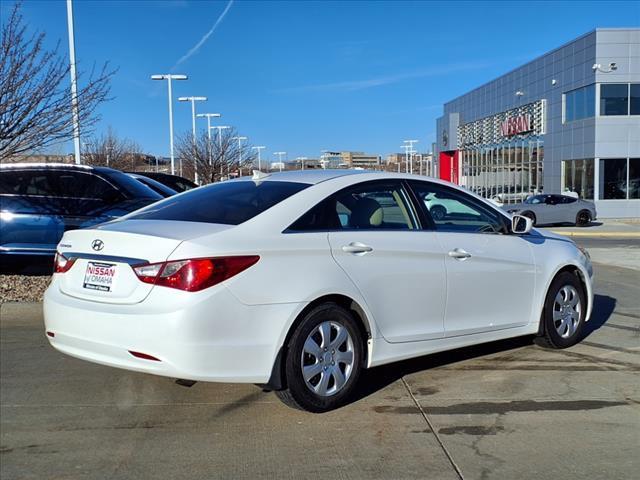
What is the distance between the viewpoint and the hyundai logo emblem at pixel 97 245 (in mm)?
4105

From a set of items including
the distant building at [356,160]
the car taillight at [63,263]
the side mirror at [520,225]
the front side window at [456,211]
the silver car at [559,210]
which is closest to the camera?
the car taillight at [63,263]

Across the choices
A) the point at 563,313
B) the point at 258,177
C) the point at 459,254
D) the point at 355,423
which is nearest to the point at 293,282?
the point at 355,423

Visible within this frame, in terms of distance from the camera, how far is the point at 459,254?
5.02 m

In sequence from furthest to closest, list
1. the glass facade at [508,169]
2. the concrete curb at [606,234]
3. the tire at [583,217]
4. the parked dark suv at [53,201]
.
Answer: the glass facade at [508,169], the tire at [583,217], the concrete curb at [606,234], the parked dark suv at [53,201]

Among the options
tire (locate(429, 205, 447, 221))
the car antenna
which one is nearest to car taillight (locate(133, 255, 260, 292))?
the car antenna

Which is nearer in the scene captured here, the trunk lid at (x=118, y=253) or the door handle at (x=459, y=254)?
the trunk lid at (x=118, y=253)

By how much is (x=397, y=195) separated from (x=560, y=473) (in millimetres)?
2327

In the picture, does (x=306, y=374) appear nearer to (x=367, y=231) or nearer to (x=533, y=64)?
(x=367, y=231)

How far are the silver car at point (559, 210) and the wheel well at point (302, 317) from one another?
22536 millimetres

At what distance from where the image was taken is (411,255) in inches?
186

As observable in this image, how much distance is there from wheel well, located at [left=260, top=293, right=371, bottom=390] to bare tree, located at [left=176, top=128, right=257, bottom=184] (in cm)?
2953

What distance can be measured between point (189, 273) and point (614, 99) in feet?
96.0

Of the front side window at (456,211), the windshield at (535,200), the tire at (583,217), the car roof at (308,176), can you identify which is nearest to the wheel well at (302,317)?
the car roof at (308,176)

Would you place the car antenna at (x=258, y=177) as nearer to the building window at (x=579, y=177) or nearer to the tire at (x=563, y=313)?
the tire at (x=563, y=313)
